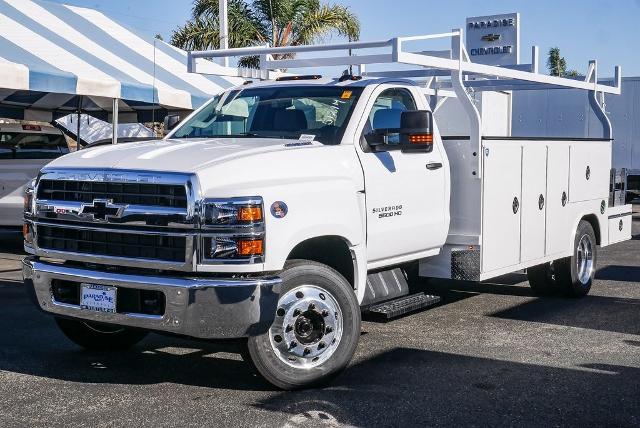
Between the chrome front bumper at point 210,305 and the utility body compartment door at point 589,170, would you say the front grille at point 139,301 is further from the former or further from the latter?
the utility body compartment door at point 589,170

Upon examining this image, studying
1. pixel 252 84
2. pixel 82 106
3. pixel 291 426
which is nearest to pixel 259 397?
pixel 291 426

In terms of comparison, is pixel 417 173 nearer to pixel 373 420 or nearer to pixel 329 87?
pixel 329 87

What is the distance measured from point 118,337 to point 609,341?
398cm

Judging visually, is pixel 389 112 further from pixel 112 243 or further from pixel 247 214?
pixel 112 243

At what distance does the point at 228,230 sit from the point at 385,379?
163cm

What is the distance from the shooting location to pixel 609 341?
25.1 ft

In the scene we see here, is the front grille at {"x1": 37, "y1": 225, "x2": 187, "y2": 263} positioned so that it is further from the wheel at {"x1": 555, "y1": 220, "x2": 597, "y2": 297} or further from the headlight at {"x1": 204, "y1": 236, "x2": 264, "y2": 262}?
the wheel at {"x1": 555, "y1": 220, "x2": 597, "y2": 297}

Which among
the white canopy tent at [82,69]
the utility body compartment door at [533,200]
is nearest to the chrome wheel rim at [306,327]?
the utility body compartment door at [533,200]

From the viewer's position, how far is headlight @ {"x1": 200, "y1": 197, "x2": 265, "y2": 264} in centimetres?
551

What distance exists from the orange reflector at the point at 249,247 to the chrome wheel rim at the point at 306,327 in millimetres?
410

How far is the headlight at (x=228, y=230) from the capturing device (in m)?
5.51

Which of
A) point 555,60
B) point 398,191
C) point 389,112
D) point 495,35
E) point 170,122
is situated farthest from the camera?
point 555,60

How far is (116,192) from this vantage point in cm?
584

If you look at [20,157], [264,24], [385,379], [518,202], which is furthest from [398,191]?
[264,24]
